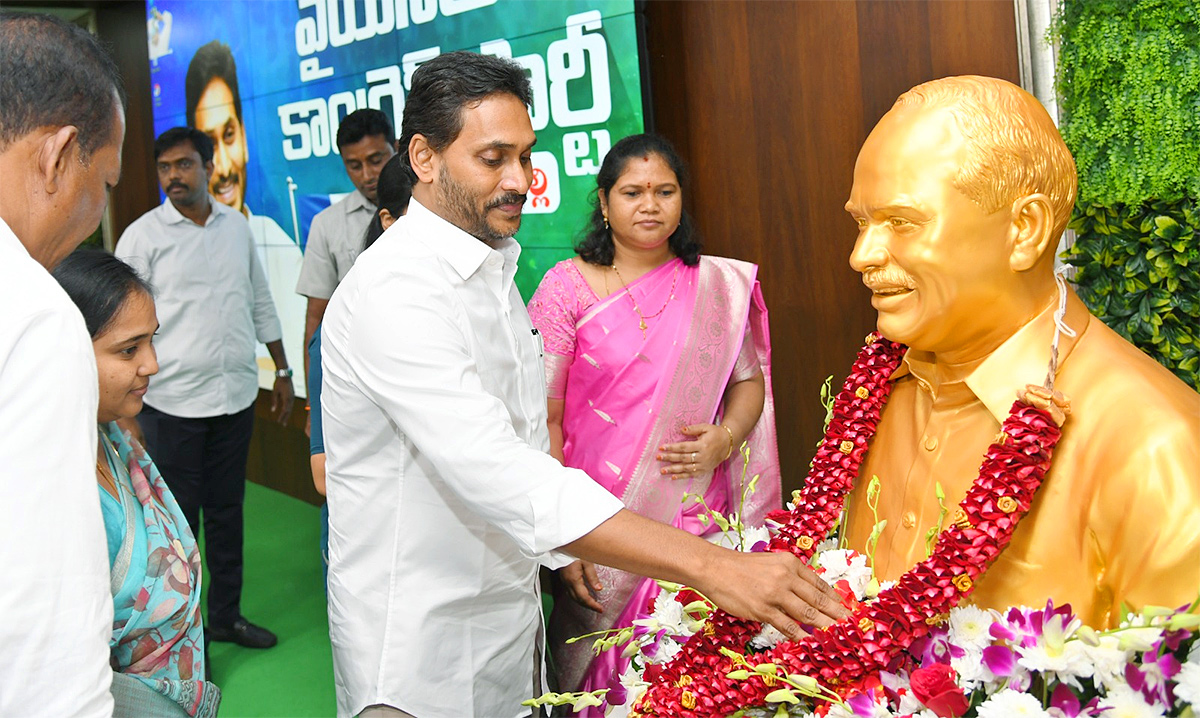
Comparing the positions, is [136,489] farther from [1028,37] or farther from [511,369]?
[1028,37]

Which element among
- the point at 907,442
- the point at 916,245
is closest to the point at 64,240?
the point at 916,245

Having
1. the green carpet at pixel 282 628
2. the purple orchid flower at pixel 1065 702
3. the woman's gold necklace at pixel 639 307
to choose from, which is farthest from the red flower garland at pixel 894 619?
the green carpet at pixel 282 628

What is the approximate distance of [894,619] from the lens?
1.31 metres

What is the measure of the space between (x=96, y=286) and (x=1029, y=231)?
162 cm

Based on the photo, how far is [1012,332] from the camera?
4.52 feet

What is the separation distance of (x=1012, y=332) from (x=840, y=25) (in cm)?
209

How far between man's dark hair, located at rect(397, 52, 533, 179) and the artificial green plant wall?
1217mm

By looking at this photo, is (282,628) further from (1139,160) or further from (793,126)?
(1139,160)

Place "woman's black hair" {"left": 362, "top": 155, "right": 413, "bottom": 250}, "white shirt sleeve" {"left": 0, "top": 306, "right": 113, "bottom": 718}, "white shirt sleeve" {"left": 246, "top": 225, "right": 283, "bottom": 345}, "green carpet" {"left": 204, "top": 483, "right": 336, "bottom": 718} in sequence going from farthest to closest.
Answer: "white shirt sleeve" {"left": 246, "top": 225, "right": 283, "bottom": 345}, "green carpet" {"left": 204, "top": 483, "right": 336, "bottom": 718}, "woman's black hair" {"left": 362, "top": 155, "right": 413, "bottom": 250}, "white shirt sleeve" {"left": 0, "top": 306, "right": 113, "bottom": 718}

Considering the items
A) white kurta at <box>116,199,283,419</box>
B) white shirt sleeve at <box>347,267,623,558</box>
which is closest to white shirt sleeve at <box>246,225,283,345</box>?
white kurta at <box>116,199,283,419</box>

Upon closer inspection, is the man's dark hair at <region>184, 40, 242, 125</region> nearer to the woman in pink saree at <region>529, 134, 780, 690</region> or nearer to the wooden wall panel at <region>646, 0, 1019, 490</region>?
the wooden wall panel at <region>646, 0, 1019, 490</region>

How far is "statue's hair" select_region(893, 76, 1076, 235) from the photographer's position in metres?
1.29

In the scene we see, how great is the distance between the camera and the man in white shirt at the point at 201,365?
162 inches

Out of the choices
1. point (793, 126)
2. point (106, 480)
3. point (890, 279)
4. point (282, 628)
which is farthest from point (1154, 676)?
point (282, 628)
